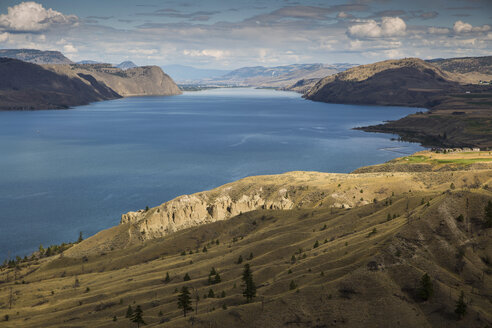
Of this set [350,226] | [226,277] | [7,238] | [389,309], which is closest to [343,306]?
[389,309]

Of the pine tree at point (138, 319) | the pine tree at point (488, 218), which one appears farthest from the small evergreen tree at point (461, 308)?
the pine tree at point (138, 319)

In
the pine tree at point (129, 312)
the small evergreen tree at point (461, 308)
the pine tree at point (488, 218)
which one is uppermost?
the pine tree at point (488, 218)

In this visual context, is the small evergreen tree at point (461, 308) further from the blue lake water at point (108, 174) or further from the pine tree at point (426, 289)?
the blue lake water at point (108, 174)

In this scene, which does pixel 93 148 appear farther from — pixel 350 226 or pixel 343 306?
pixel 343 306

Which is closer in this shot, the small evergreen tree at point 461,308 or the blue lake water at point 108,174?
the small evergreen tree at point 461,308

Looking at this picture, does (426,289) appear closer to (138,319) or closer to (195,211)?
(138,319)

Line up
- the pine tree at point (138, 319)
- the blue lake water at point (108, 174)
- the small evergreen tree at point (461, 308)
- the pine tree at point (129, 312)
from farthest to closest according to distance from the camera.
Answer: the blue lake water at point (108, 174) < the pine tree at point (129, 312) < the pine tree at point (138, 319) < the small evergreen tree at point (461, 308)
